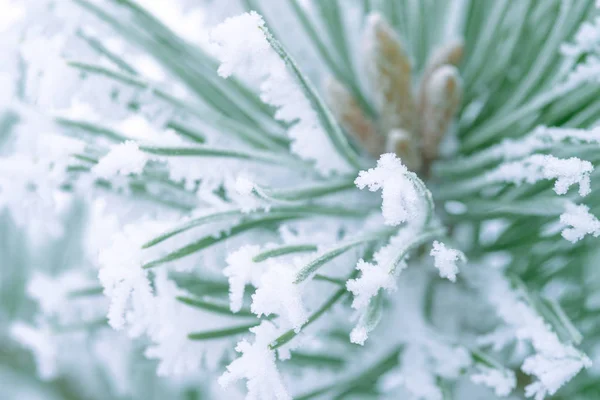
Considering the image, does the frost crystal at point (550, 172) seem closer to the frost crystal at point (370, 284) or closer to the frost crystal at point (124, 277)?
the frost crystal at point (370, 284)

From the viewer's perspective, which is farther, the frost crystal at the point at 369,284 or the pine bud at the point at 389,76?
the pine bud at the point at 389,76

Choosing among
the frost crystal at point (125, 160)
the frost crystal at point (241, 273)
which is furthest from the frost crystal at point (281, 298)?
the frost crystal at point (125, 160)

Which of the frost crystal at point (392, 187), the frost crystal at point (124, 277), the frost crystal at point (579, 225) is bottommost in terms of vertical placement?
the frost crystal at point (579, 225)

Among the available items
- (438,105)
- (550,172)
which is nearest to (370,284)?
(550,172)

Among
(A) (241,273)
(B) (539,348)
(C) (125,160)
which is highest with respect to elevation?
(C) (125,160)

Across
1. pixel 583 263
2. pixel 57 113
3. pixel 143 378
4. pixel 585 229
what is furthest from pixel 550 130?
pixel 143 378

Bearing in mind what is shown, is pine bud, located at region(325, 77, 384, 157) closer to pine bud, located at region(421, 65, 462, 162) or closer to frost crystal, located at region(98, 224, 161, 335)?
pine bud, located at region(421, 65, 462, 162)

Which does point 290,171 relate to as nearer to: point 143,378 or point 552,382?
point 552,382

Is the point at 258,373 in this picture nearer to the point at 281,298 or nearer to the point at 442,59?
the point at 281,298
